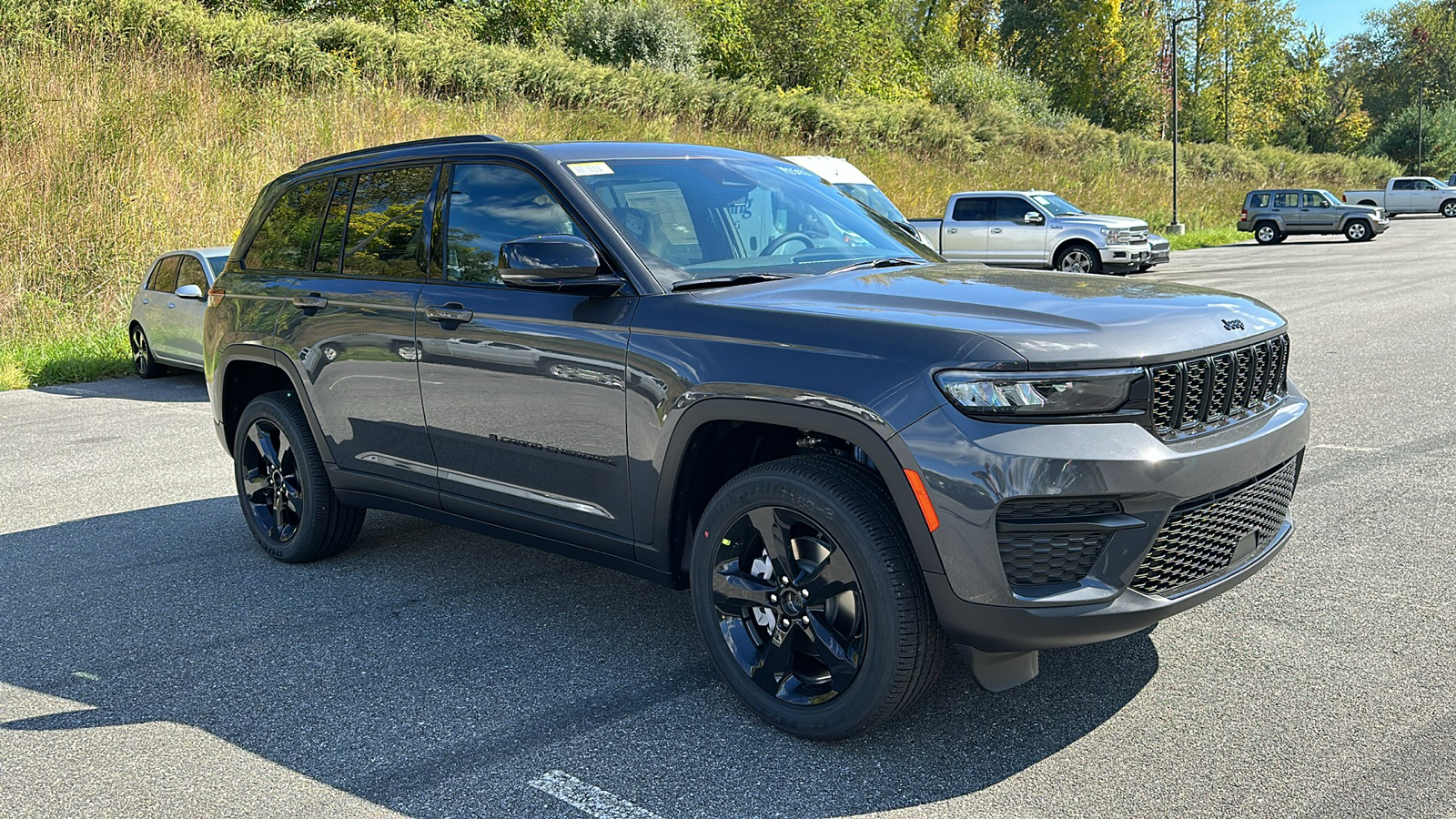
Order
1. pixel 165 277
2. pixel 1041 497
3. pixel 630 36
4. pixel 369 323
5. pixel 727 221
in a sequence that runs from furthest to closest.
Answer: pixel 630 36 → pixel 165 277 → pixel 369 323 → pixel 727 221 → pixel 1041 497

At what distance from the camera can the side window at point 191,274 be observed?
1170 cm

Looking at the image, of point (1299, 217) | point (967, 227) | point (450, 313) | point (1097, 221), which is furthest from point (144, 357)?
point (1299, 217)

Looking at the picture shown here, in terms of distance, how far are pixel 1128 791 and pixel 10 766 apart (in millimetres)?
3160

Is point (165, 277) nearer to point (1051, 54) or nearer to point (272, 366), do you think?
point (272, 366)

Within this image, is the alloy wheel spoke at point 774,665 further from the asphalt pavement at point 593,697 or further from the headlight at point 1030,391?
the headlight at point 1030,391

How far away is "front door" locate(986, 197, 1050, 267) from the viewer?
23.2m

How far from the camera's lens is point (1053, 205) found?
23844 mm

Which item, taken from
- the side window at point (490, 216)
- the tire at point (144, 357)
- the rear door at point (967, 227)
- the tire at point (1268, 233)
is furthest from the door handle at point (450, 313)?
the tire at point (1268, 233)

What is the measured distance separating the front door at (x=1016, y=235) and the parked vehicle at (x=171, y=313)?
1557cm

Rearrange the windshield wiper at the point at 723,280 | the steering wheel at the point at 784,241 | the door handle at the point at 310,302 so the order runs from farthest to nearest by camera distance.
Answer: the door handle at the point at 310,302, the steering wheel at the point at 784,241, the windshield wiper at the point at 723,280

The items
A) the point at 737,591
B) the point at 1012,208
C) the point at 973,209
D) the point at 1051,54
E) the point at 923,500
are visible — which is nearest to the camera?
the point at 923,500

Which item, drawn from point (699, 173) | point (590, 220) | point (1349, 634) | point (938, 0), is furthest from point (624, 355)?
point (938, 0)

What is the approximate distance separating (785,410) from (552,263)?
93 centimetres

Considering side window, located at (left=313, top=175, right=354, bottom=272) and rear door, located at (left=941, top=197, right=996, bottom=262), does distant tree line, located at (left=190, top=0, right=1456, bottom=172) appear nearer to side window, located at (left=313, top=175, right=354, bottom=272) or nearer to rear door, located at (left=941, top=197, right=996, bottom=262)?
rear door, located at (left=941, top=197, right=996, bottom=262)
